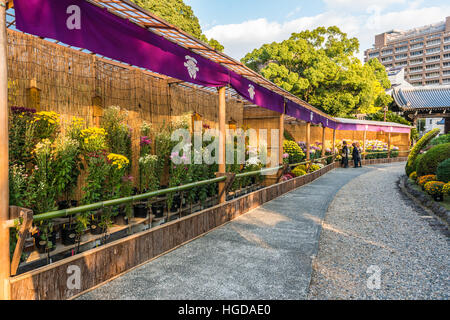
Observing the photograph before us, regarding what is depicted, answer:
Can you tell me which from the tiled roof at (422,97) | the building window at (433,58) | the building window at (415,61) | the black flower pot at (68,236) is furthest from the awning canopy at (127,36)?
the building window at (415,61)

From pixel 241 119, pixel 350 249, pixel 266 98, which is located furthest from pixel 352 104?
pixel 350 249

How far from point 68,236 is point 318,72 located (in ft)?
72.9

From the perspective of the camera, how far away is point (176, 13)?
16.8 meters

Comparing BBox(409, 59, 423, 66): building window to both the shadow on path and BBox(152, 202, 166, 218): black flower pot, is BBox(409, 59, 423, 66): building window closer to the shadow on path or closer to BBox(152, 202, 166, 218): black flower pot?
the shadow on path

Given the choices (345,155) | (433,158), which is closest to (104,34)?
(433,158)

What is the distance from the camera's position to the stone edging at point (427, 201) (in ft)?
20.4

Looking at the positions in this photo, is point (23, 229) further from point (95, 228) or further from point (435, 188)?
point (435, 188)

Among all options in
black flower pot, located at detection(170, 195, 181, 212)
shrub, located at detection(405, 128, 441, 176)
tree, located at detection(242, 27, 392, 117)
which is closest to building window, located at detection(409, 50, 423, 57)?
tree, located at detection(242, 27, 392, 117)

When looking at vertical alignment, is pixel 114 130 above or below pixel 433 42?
below

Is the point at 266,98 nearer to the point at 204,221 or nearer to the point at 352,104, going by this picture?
the point at 204,221

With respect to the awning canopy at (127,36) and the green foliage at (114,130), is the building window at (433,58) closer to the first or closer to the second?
the awning canopy at (127,36)

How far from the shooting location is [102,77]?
505 cm

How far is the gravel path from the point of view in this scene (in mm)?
3156

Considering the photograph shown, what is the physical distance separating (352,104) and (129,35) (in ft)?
73.4
